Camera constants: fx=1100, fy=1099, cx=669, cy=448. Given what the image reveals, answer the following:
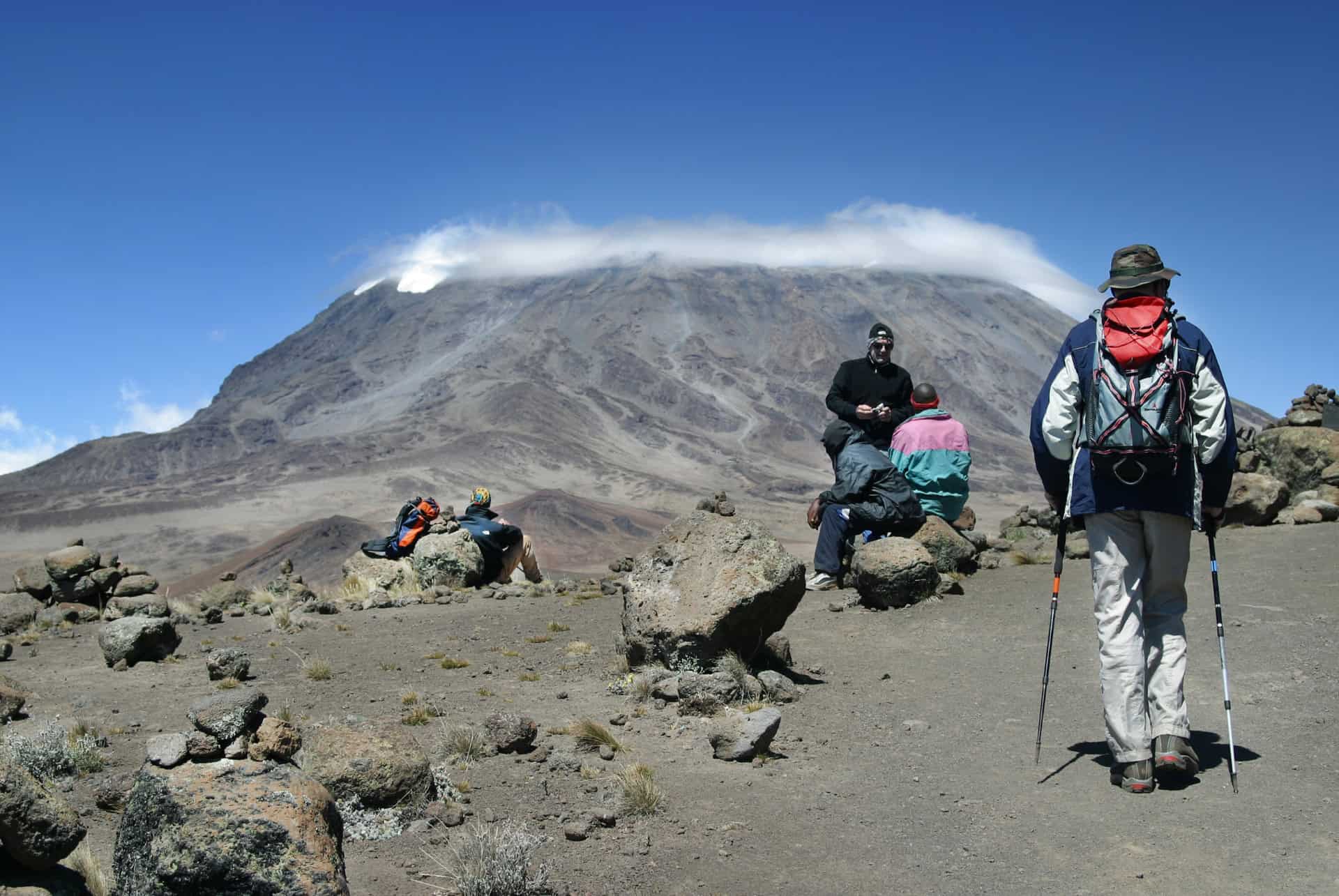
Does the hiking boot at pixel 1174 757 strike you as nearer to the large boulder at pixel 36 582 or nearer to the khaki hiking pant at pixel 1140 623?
the khaki hiking pant at pixel 1140 623

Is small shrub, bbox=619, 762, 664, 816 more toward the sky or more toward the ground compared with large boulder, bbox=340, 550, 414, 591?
more toward the ground

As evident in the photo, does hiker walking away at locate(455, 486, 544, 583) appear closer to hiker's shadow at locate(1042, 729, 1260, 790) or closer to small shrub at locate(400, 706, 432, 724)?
small shrub at locate(400, 706, 432, 724)

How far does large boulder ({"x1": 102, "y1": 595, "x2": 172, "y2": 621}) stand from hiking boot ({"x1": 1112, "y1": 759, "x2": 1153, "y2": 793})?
9.56 metres

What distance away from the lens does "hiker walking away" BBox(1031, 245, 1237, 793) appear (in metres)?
4.31

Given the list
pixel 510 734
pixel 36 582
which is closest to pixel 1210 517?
pixel 510 734

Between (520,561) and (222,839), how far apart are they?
10953mm

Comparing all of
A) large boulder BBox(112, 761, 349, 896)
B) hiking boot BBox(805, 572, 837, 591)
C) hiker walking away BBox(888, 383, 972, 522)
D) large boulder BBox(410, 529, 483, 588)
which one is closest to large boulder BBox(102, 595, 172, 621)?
large boulder BBox(410, 529, 483, 588)

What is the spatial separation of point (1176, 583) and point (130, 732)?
223 inches

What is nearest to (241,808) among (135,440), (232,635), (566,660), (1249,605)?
(566,660)

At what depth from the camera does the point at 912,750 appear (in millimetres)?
5273

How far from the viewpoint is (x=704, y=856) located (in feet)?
13.3

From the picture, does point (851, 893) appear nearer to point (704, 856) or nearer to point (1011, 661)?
point (704, 856)

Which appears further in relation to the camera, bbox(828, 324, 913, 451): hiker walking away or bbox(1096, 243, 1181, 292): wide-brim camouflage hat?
bbox(828, 324, 913, 451): hiker walking away

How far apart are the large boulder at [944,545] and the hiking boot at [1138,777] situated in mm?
5243
